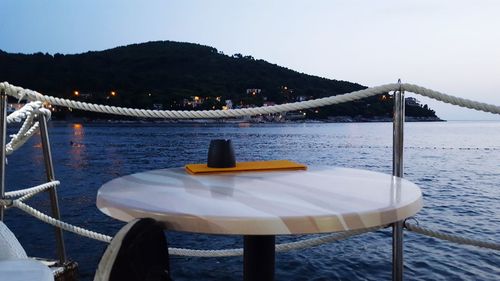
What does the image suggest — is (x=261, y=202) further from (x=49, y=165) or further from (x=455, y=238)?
(x=49, y=165)

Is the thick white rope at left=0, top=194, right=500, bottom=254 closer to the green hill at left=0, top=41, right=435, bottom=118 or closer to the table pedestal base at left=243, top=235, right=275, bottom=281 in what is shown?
the table pedestal base at left=243, top=235, right=275, bottom=281

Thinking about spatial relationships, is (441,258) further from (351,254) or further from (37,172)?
(37,172)

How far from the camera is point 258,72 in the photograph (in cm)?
9000

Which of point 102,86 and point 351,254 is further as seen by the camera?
point 102,86

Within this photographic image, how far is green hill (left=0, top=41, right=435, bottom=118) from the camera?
84062 millimetres

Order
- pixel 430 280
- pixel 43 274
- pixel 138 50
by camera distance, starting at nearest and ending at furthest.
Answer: pixel 43 274
pixel 430 280
pixel 138 50

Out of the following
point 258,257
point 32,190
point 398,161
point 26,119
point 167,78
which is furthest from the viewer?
point 167,78

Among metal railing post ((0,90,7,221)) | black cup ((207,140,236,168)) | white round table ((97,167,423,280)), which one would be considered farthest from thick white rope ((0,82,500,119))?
white round table ((97,167,423,280))

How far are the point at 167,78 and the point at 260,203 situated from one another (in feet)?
333

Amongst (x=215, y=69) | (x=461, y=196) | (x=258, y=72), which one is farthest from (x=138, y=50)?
(x=461, y=196)

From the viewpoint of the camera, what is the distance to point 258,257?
1481mm

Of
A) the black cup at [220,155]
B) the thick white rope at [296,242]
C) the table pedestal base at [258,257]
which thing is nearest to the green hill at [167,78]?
the thick white rope at [296,242]

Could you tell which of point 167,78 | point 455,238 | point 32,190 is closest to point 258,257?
point 455,238

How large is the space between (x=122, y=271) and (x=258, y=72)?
90472mm
